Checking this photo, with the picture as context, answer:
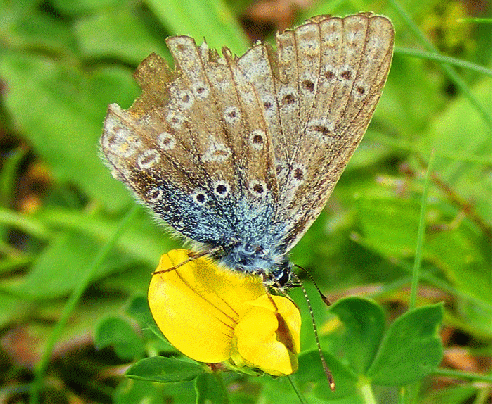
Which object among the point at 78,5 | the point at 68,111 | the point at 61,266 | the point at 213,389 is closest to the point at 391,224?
the point at 213,389

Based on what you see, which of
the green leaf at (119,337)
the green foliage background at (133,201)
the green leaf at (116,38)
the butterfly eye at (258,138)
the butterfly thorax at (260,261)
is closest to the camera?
the butterfly thorax at (260,261)

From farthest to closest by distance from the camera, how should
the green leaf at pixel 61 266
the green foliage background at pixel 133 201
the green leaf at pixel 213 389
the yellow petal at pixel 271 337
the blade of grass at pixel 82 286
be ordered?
the green leaf at pixel 61 266 → the green foliage background at pixel 133 201 → the blade of grass at pixel 82 286 → the green leaf at pixel 213 389 → the yellow petal at pixel 271 337

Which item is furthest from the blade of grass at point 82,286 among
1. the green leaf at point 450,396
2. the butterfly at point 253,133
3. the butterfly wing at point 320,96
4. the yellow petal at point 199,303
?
the green leaf at point 450,396

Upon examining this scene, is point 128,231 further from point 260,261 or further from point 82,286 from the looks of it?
point 260,261

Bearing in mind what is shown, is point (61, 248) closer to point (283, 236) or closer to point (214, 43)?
point (214, 43)

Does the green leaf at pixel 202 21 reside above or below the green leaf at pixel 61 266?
above

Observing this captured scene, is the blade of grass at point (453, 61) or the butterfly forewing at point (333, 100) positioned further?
the blade of grass at point (453, 61)

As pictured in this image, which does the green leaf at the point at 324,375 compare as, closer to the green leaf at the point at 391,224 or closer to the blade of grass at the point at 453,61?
the green leaf at the point at 391,224
